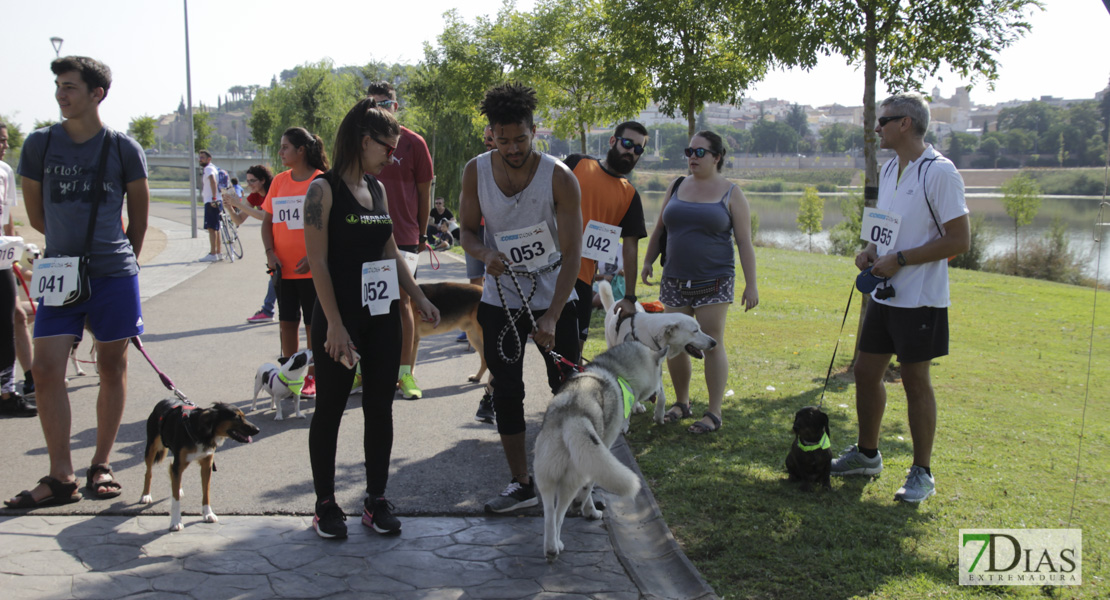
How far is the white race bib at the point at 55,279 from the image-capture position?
3859mm

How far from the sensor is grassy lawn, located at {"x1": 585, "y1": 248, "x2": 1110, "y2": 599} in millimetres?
3338

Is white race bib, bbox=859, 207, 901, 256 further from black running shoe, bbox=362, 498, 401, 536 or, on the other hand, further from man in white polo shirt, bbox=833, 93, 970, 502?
black running shoe, bbox=362, 498, 401, 536

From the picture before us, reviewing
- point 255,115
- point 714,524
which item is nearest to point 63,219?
point 714,524

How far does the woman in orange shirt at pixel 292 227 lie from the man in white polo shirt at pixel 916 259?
404 centimetres

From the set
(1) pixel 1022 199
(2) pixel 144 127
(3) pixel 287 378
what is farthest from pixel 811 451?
(2) pixel 144 127

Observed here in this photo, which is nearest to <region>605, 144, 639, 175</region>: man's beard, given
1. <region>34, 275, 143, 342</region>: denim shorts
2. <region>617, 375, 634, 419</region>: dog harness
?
A: <region>617, 375, 634, 419</region>: dog harness

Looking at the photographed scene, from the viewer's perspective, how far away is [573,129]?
743 inches

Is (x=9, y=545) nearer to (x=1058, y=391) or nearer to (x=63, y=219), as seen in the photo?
(x=63, y=219)

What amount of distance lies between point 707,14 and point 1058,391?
6.59m

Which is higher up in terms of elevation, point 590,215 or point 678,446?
point 590,215

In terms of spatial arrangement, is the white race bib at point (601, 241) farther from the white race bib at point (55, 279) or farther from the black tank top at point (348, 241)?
the white race bib at point (55, 279)

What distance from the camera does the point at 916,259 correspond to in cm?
397

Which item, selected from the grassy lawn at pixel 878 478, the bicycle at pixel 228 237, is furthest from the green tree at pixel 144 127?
the grassy lawn at pixel 878 478

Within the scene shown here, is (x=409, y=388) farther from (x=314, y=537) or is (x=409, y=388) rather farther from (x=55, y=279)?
Result: (x=55, y=279)
